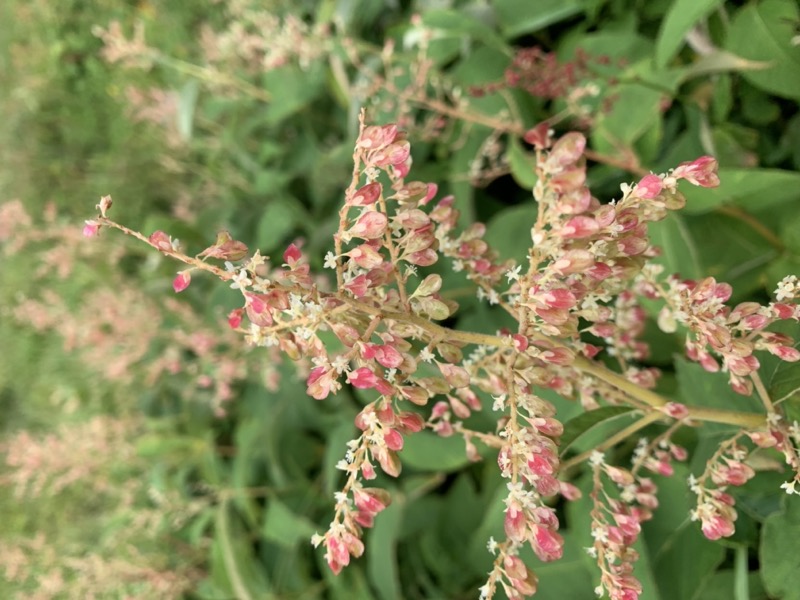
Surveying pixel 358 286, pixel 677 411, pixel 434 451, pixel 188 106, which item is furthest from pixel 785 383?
pixel 188 106

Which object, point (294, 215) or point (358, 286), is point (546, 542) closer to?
point (358, 286)

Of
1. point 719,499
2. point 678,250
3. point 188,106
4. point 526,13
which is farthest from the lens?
point 188,106

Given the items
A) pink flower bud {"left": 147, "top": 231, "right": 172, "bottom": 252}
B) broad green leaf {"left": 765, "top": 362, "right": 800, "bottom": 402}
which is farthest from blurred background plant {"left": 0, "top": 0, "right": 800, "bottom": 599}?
pink flower bud {"left": 147, "top": 231, "right": 172, "bottom": 252}

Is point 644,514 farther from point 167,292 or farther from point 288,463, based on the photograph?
point 167,292

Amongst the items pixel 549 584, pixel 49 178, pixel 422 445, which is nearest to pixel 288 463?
pixel 422 445

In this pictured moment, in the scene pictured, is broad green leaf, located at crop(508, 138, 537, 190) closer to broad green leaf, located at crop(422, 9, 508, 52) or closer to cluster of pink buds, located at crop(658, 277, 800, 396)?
broad green leaf, located at crop(422, 9, 508, 52)

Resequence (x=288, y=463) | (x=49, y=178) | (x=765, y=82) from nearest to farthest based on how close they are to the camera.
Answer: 1. (x=765, y=82)
2. (x=288, y=463)
3. (x=49, y=178)

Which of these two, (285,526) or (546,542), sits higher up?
(285,526)
